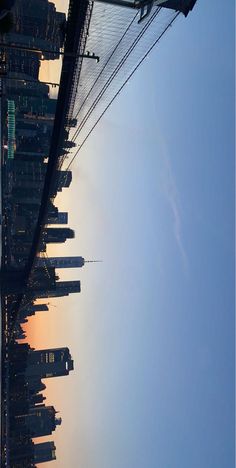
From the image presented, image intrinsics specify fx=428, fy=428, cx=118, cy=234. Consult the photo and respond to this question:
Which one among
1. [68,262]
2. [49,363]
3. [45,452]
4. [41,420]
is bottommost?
[45,452]

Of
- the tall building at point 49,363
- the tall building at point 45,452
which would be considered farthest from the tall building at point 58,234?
the tall building at point 45,452

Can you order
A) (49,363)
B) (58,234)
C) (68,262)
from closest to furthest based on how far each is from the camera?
1. (58,234)
2. (49,363)
3. (68,262)

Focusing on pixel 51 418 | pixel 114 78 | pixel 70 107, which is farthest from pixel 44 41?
pixel 51 418

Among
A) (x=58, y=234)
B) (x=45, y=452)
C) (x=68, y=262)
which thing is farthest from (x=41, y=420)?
(x=68, y=262)

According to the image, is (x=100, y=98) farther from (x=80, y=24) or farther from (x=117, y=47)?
(x=80, y=24)

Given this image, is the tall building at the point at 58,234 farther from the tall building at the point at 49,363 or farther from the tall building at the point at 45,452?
the tall building at the point at 45,452

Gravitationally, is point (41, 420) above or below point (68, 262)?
below

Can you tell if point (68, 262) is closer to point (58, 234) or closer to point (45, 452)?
point (58, 234)

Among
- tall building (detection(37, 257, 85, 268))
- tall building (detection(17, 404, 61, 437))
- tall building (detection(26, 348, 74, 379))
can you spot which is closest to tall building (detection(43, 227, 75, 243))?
tall building (detection(26, 348, 74, 379))
